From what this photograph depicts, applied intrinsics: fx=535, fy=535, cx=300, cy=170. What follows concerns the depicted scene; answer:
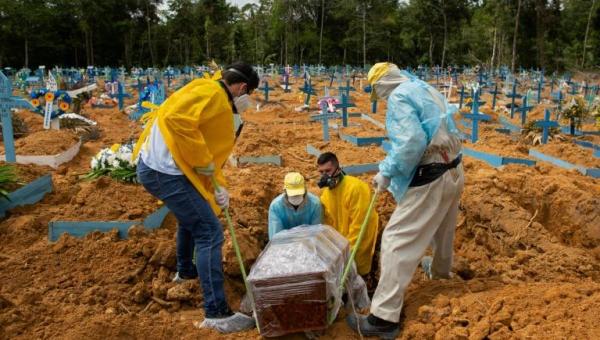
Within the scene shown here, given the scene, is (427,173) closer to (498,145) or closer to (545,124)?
(498,145)

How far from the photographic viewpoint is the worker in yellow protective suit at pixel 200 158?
3.11 metres

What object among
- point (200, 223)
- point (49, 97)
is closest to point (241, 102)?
point (200, 223)

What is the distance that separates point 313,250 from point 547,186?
4.09 metres

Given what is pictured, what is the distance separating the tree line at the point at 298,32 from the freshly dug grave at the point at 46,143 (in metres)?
34.3

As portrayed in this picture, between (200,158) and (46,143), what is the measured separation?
20.4 ft

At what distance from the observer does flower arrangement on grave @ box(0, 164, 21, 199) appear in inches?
203

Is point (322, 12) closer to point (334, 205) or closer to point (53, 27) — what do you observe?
point (53, 27)

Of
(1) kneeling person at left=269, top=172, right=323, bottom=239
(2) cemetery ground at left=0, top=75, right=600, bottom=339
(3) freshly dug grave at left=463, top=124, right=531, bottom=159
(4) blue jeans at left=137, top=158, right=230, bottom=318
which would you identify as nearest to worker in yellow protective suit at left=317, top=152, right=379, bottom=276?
(1) kneeling person at left=269, top=172, right=323, bottom=239

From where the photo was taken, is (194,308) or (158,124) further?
(194,308)

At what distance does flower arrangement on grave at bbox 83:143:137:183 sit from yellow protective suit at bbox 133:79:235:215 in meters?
2.44

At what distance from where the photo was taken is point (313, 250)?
3.28 metres

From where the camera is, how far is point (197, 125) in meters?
3.11

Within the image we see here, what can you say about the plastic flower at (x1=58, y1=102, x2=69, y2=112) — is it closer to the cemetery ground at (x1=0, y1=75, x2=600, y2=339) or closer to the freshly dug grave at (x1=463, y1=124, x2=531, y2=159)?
the cemetery ground at (x1=0, y1=75, x2=600, y2=339)

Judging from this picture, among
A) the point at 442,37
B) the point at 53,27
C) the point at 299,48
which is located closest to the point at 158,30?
the point at 53,27
